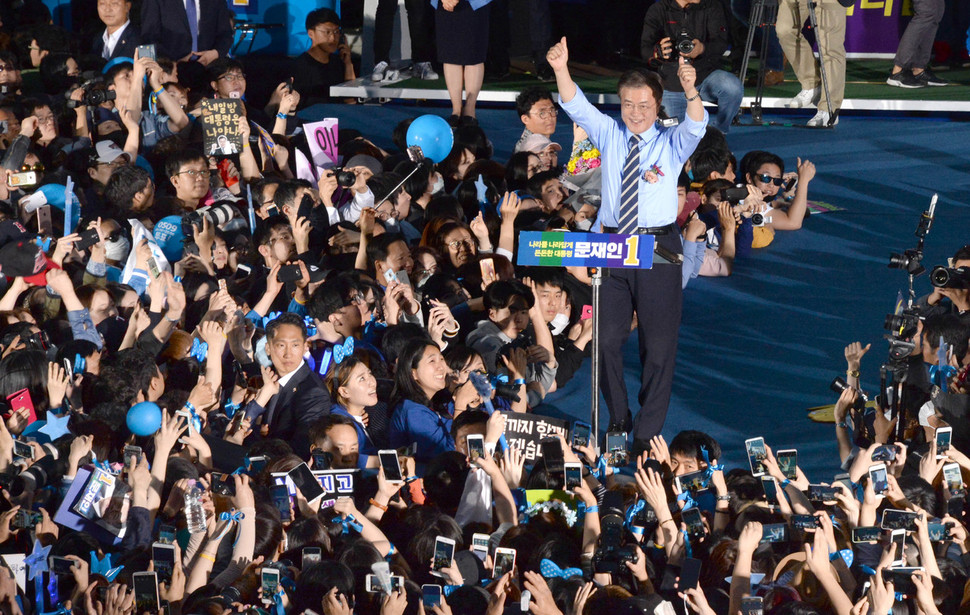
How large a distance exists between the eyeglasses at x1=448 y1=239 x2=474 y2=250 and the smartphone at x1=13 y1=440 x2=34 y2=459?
2.73 meters

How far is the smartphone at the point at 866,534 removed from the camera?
4.02 metres

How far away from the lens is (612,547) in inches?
161

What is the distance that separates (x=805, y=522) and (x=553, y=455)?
0.93m

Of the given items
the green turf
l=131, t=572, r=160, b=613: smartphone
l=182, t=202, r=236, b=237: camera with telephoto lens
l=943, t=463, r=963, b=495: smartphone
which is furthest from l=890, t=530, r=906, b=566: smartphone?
the green turf

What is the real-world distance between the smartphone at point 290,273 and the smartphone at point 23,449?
186cm

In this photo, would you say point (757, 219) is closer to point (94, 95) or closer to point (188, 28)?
point (94, 95)

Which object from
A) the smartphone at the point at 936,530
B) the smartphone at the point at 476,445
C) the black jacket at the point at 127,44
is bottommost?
the smartphone at the point at 936,530

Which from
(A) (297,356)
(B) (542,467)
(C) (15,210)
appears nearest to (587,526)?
(B) (542,467)

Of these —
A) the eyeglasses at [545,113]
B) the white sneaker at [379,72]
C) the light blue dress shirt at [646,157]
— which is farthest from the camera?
the white sneaker at [379,72]

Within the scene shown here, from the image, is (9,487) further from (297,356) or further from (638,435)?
(638,435)

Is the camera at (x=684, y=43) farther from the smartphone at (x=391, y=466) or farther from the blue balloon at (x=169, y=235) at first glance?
the smartphone at (x=391, y=466)

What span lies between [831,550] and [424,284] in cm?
303

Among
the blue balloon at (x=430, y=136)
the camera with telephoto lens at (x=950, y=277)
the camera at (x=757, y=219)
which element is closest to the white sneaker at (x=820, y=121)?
the camera at (x=757, y=219)

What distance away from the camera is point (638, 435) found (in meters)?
5.63
